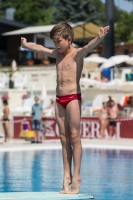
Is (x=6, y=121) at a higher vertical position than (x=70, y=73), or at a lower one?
lower

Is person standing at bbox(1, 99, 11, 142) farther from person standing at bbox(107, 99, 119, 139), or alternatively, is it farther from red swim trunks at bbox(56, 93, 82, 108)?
red swim trunks at bbox(56, 93, 82, 108)

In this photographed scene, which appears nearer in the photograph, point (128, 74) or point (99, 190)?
point (99, 190)

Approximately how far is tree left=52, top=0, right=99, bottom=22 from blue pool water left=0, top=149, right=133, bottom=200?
4506 cm

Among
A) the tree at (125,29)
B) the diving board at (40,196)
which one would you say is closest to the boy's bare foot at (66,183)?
the diving board at (40,196)

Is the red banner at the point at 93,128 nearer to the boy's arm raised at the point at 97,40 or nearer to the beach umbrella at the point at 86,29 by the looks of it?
the beach umbrella at the point at 86,29

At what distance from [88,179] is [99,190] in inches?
67.5

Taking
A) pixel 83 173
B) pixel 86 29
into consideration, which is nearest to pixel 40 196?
pixel 83 173

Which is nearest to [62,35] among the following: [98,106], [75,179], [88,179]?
[75,179]

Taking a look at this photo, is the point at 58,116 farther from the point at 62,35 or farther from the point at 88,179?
the point at 88,179

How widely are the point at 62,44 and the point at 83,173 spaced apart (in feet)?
15.1

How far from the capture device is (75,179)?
23.5ft

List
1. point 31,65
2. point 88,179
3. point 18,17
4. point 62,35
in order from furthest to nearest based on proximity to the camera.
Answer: point 18,17 < point 31,65 < point 88,179 < point 62,35

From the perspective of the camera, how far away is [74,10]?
6200cm

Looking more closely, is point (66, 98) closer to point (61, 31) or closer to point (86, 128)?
point (61, 31)
